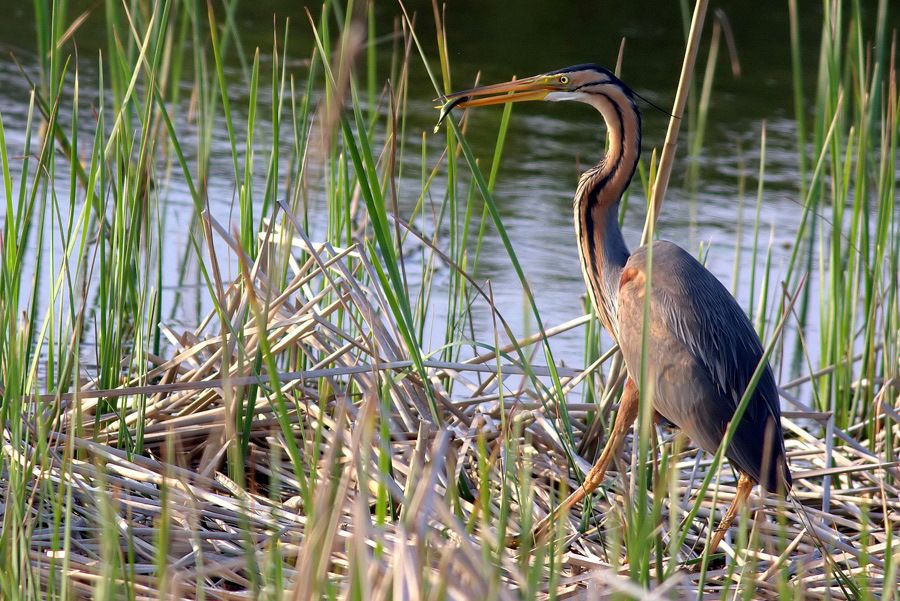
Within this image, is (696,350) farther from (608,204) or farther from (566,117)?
(566,117)

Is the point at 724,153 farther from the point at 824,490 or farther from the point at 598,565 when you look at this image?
the point at 598,565

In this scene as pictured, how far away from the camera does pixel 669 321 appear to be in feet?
8.99

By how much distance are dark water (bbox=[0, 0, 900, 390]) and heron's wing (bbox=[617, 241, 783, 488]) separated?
4.11 ft

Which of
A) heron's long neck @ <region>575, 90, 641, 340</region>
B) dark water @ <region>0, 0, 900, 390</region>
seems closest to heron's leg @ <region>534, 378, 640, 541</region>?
heron's long neck @ <region>575, 90, 641, 340</region>

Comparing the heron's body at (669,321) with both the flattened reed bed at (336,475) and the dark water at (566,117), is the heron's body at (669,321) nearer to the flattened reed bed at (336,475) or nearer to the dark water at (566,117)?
the flattened reed bed at (336,475)

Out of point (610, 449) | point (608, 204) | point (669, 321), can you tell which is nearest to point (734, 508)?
point (610, 449)

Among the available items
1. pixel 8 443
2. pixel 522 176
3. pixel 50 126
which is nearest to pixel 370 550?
pixel 8 443

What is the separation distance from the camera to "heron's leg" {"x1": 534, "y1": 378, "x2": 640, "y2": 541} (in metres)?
2.49

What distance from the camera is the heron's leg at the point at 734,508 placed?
2.42 metres

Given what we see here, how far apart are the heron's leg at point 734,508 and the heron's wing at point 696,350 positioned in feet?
0.22

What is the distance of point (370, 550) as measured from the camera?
2.12 meters

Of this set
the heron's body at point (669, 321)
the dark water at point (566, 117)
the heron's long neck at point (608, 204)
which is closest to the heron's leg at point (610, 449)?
the heron's body at point (669, 321)

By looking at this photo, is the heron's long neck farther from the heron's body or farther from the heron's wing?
the heron's wing

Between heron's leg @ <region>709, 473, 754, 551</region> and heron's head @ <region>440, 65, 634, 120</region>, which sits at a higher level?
heron's head @ <region>440, 65, 634, 120</region>
